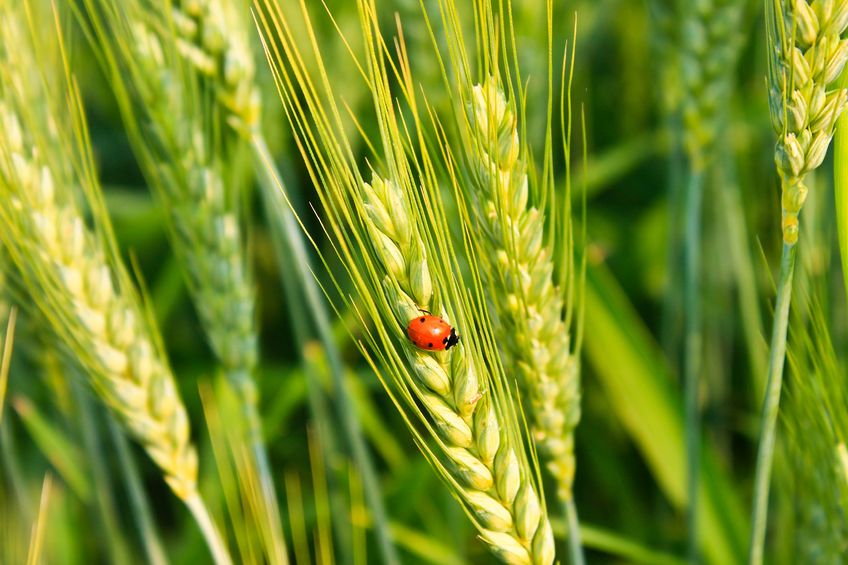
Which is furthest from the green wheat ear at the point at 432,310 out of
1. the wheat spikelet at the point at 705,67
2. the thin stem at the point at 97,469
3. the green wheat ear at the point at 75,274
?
the thin stem at the point at 97,469

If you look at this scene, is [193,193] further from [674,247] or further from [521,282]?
[674,247]

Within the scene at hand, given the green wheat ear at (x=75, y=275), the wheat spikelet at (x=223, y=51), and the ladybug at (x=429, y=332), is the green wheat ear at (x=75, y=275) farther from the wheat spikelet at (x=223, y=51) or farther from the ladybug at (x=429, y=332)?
the ladybug at (x=429, y=332)

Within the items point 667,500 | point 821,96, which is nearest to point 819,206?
point 667,500

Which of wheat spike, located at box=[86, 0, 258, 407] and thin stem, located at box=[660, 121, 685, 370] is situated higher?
wheat spike, located at box=[86, 0, 258, 407]

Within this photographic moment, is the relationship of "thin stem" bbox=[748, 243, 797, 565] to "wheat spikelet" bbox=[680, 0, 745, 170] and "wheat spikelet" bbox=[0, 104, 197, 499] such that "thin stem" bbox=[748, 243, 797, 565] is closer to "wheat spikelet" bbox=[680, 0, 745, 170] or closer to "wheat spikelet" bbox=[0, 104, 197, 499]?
"wheat spikelet" bbox=[680, 0, 745, 170]

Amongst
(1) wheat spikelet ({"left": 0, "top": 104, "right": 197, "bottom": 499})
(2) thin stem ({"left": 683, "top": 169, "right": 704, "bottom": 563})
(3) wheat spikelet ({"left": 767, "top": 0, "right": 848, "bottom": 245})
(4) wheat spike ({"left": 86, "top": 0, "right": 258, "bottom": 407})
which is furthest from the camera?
(2) thin stem ({"left": 683, "top": 169, "right": 704, "bottom": 563})

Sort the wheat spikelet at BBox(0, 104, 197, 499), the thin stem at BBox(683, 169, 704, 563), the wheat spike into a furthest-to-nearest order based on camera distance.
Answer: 1. the thin stem at BBox(683, 169, 704, 563)
2. the wheat spike
3. the wheat spikelet at BBox(0, 104, 197, 499)

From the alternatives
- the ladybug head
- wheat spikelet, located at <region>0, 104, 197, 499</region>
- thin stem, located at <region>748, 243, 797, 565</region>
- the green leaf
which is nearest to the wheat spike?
wheat spikelet, located at <region>0, 104, 197, 499</region>
